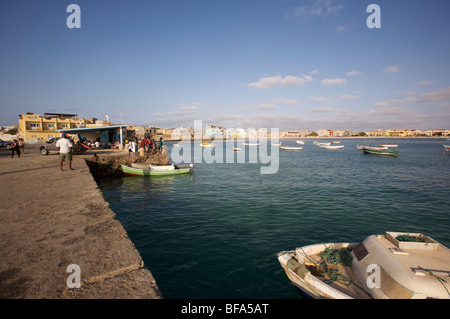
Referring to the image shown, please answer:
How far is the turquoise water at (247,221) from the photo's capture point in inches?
259

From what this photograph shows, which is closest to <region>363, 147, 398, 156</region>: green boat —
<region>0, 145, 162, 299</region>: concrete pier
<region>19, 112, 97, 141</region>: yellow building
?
<region>0, 145, 162, 299</region>: concrete pier

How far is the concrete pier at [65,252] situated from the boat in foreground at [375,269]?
14.1 feet

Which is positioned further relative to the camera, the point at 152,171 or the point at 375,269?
the point at 152,171

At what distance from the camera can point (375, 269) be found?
5.20 m

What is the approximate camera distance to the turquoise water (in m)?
6.57

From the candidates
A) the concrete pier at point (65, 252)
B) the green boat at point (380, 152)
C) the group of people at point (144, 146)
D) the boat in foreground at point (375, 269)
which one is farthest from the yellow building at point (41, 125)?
the green boat at point (380, 152)

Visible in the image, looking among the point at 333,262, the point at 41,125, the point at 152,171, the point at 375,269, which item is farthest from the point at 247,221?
the point at 41,125

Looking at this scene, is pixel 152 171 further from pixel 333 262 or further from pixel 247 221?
pixel 333 262

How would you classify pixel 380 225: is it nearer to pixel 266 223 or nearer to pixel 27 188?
pixel 266 223

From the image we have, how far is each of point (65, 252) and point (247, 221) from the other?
8461 mm
